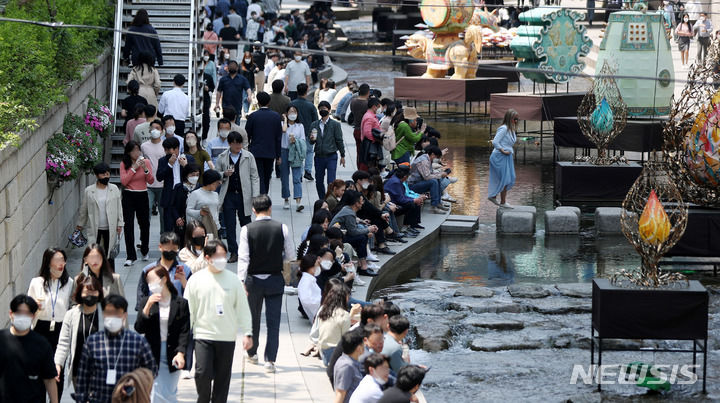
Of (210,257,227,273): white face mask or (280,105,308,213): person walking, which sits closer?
(210,257,227,273): white face mask

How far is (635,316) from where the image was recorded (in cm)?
1148

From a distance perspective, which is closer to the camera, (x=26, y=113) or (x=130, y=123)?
(x=26, y=113)

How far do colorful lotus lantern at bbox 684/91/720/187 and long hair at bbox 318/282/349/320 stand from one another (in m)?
6.43

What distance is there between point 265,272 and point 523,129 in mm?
19512

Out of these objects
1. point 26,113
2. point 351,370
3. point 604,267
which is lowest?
point 604,267

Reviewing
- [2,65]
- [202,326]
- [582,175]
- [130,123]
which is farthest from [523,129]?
[202,326]

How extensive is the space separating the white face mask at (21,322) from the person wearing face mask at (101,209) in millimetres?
4818

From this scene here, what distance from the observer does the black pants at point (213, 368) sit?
30.2 feet

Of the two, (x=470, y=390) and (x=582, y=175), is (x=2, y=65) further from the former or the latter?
(x=582, y=175)

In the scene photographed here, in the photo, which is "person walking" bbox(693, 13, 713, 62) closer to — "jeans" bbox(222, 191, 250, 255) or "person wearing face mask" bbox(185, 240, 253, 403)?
"jeans" bbox(222, 191, 250, 255)

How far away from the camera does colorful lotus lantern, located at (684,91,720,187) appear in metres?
14.8

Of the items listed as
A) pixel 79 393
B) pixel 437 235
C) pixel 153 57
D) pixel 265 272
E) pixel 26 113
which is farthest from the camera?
pixel 153 57

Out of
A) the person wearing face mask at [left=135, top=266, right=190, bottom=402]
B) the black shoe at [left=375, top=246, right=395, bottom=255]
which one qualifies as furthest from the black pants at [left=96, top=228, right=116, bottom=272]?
the black shoe at [left=375, top=246, right=395, bottom=255]

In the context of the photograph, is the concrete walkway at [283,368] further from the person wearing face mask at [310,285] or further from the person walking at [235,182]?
the person walking at [235,182]
